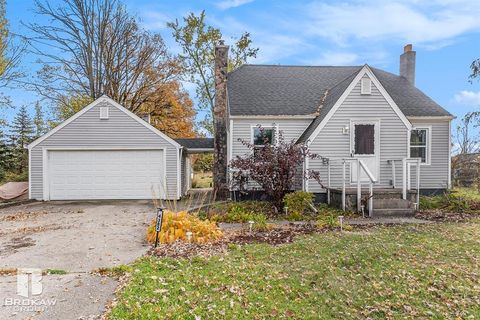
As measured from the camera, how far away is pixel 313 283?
15.5 ft

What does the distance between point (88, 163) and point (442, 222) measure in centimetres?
1340

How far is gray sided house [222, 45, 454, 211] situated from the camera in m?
12.3

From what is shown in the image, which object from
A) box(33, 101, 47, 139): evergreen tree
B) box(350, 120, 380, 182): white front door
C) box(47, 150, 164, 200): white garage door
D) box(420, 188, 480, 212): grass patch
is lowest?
box(420, 188, 480, 212): grass patch

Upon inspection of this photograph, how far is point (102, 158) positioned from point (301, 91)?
31.0 feet

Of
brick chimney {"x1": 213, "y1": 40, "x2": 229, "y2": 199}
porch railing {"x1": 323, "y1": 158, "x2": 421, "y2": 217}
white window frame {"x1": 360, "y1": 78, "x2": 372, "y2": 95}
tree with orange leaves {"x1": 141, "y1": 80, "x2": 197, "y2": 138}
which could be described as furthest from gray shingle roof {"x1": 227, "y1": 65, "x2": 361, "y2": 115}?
tree with orange leaves {"x1": 141, "y1": 80, "x2": 197, "y2": 138}

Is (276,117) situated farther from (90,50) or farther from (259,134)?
(90,50)

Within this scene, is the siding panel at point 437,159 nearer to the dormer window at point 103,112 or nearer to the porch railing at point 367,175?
the porch railing at point 367,175

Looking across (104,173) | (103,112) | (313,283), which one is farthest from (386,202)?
(103,112)

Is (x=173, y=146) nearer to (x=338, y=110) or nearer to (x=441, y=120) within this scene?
(x=338, y=110)

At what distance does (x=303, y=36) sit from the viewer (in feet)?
51.4

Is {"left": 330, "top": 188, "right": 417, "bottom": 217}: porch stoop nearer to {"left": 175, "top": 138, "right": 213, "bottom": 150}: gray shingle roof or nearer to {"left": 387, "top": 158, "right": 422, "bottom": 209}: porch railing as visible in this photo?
{"left": 387, "top": 158, "right": 422, "bottom": 209}: porch railing

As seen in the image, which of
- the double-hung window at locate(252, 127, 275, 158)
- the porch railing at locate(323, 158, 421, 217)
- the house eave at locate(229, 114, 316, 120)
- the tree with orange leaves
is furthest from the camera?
the tree with orange leaves

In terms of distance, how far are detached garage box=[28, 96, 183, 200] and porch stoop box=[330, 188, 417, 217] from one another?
7.41 m

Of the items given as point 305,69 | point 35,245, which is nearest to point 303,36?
point 305,69
